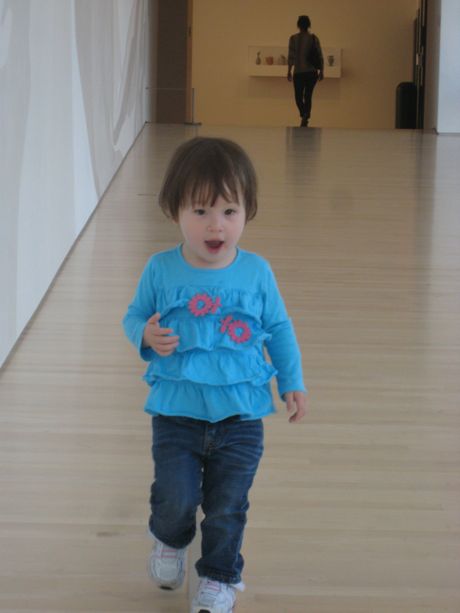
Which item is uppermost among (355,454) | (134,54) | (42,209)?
(134,54)

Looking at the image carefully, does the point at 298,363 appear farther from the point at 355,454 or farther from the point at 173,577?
the point at 355,454

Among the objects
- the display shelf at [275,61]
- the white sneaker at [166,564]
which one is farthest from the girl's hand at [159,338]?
the display shelf at [275,61]

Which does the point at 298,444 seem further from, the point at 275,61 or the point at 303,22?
the point at 275,61

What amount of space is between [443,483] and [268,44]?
1783 centimetres

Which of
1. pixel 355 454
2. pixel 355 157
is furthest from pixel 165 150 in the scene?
pixel 355 454

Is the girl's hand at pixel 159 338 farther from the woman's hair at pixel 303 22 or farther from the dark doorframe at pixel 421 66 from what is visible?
the dark doorframe at pixel 421 66

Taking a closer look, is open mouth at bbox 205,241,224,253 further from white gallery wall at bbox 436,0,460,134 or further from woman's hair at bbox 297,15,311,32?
woman's hair at bbox 297,15,311,32

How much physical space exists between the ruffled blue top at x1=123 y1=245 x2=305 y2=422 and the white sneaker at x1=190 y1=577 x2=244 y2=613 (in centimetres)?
32

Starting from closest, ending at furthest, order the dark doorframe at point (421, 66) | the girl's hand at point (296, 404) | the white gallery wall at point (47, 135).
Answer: the girl's hand at point (296, 404)
the white gallery wall at point (47, 135)
the dark doorframe at point (421, 66)

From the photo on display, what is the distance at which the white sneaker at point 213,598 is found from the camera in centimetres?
206

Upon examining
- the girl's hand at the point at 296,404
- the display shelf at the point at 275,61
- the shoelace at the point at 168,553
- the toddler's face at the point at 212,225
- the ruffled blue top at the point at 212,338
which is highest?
the display shelf at the point at 275,61

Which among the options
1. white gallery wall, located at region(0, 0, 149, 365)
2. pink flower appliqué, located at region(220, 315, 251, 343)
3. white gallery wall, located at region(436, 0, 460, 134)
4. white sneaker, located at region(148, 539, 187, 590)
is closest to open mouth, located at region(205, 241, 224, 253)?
pink flower appliqué, located at region(220, 315, 251, 343)

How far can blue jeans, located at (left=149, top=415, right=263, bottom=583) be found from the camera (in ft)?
6.65

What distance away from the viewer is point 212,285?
79.6 inches
